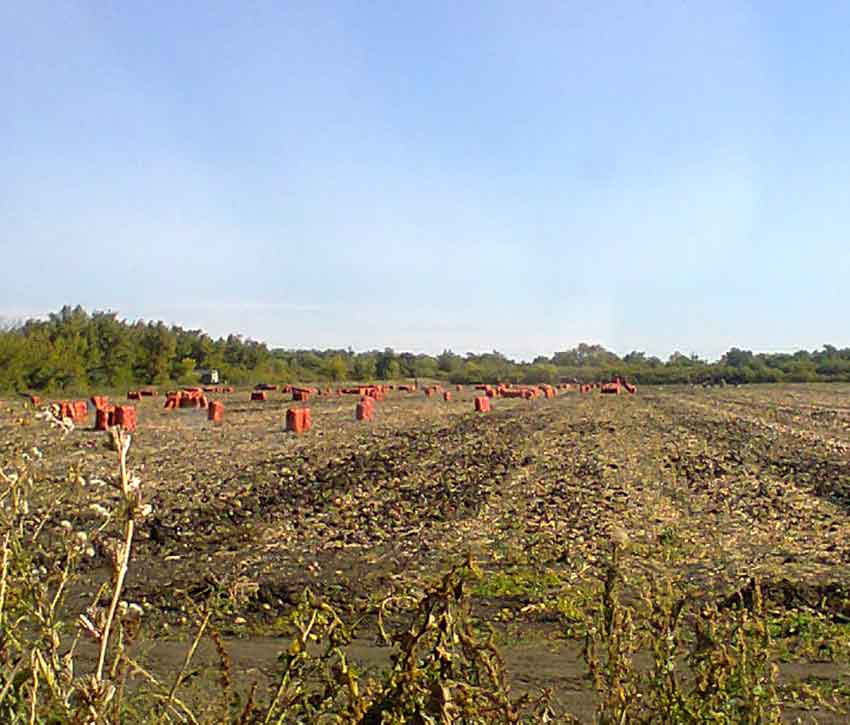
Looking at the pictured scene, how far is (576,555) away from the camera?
10008mm

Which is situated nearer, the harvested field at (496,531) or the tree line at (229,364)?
the harvested field at (496,531)

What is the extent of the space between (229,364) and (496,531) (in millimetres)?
85845

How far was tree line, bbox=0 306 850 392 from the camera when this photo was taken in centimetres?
6366

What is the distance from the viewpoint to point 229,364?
94.6m

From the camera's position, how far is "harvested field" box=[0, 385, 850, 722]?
20.7ft

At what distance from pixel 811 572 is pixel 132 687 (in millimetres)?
7319

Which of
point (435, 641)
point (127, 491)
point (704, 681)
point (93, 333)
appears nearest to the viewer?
point (127, 491)

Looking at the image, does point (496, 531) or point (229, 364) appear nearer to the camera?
point (496, 531)

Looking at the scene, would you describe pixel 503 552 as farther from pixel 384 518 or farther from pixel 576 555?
pixel 384 518

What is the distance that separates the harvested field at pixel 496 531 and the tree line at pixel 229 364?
1695 inches

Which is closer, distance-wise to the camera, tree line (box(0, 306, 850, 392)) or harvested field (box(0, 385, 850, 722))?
harvested field (box(0, 385, 850, 722))

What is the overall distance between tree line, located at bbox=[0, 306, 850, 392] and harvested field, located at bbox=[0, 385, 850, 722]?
43.1 metres

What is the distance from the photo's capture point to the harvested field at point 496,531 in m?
6.32

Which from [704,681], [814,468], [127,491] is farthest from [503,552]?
[814,468]
